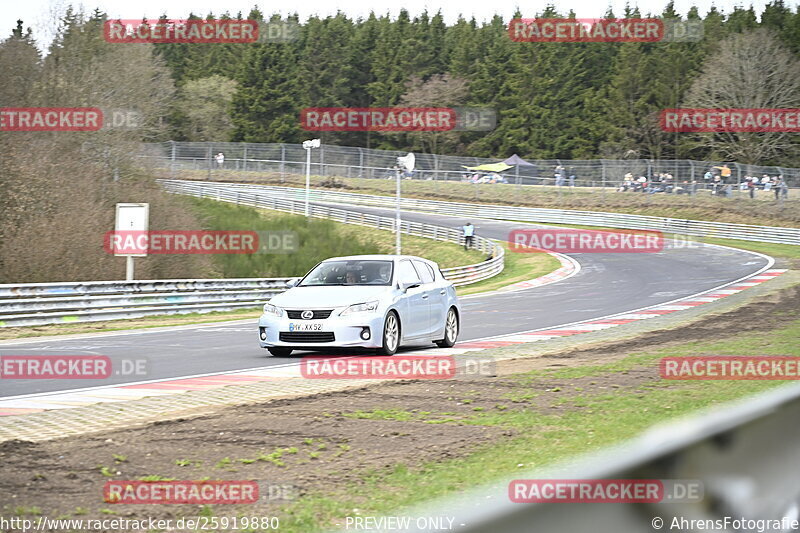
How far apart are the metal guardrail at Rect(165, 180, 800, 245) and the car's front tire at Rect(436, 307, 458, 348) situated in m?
29.5

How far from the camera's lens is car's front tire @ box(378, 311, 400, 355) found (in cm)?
1516

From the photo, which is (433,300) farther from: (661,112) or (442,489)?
(661,112)

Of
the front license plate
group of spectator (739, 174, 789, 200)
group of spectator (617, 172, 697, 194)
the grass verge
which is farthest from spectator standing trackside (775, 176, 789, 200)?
the front license plate

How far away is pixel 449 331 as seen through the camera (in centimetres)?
1728

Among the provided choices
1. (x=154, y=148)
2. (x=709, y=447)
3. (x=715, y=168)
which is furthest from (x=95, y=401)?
→ (x=715, y=168)


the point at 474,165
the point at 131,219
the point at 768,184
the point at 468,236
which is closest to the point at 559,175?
the point at 474,165

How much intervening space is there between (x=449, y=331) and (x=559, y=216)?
50220 millimetres

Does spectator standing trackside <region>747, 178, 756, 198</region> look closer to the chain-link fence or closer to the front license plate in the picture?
the chain-link fence

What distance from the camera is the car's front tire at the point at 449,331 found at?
1716cm

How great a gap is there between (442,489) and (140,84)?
164 feet

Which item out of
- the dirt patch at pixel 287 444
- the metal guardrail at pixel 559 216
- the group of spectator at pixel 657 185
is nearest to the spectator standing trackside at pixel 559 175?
the metal guardrail at pixel 559 216

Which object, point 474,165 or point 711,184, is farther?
point 474,165

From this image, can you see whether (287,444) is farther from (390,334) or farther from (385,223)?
(385,223)

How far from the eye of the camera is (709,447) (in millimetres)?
2822
